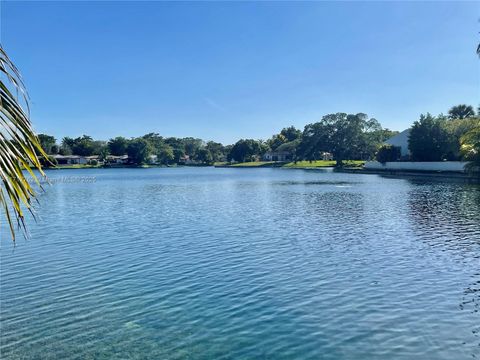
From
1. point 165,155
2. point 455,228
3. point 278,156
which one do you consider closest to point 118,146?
point 165,155

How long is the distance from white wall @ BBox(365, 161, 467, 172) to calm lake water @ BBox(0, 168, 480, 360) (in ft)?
127

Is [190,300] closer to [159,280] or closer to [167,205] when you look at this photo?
[159,280]

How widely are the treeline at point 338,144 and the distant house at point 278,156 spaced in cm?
146

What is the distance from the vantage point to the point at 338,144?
110125 mm

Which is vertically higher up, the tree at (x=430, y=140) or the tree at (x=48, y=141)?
the tree at (x=48, y=141)

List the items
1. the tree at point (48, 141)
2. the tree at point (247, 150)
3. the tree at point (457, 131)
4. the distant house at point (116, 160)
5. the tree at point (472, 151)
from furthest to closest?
the distant house at point (116, 160) → the tree at point (247, 150) → the tree at point (48, 141) → the tree at point (457, 131) → the tree at point (472, 151)

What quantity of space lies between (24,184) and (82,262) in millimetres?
12943

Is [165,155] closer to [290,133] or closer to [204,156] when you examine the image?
[204,156]

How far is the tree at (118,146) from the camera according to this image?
568 ft

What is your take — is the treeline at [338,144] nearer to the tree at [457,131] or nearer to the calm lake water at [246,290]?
the tree at [457,131]

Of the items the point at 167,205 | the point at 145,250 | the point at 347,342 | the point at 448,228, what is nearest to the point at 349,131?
the point at 167,205

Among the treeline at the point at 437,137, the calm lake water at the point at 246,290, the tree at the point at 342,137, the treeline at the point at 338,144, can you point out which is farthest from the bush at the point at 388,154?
the calm lake water at the point at 246,290

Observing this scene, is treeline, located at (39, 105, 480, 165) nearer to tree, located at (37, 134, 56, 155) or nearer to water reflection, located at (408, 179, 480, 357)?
tree, located at (37, 134, 56, 155)

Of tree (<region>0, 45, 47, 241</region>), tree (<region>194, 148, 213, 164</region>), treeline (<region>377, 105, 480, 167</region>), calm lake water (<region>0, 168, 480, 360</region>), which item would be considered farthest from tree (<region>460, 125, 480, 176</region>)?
tree (<region>194, 148, 213, 164</region>)
